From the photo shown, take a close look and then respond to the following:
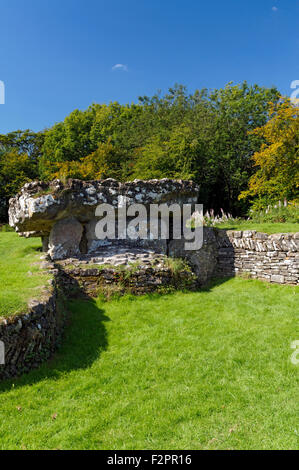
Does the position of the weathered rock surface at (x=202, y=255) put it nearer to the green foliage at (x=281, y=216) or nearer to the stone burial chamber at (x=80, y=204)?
the stone burial chamber at (x=80, y=204)

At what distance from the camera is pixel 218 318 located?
6559 millimetres

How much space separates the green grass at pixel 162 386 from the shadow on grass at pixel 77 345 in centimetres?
2

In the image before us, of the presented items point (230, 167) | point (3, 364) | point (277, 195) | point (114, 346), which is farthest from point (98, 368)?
point (230, 167)

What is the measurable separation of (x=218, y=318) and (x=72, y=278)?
4017mm

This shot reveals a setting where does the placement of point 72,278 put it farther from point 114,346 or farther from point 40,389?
point 40,389

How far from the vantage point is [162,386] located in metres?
4.23

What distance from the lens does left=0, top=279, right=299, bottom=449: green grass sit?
332cm

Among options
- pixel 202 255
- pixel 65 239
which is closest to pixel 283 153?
pixel 202 255

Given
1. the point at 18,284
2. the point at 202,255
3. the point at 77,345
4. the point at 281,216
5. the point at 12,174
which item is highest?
the point at 12,174

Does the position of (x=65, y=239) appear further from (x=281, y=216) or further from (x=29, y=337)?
(x=281, y=216)

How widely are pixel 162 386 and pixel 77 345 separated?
1926mm

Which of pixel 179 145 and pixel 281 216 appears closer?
pixel 281 216

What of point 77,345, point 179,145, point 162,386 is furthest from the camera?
point 179,145

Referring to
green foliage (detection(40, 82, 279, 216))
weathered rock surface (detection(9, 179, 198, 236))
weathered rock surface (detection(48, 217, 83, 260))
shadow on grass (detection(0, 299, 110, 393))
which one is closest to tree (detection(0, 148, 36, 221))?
green foliage (detection(40, 82, 279, 216))
